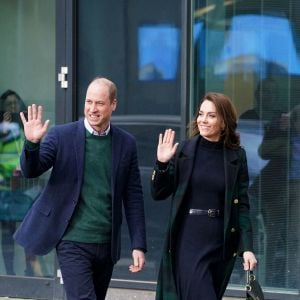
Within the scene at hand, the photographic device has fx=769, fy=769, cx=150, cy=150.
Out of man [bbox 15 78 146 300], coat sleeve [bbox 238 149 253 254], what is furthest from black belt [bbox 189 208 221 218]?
man [bbox 15 78 146 300]

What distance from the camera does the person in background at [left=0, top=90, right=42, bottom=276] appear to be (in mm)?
6695

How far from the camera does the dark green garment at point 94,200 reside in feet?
14.0

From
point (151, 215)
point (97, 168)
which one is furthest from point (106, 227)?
point (151, 215)

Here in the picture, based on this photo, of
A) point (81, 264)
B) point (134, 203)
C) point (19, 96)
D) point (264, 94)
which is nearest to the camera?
point (81, 264)

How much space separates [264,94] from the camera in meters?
6.06

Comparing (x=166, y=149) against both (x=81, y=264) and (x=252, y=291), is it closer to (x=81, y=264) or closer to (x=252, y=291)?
(x=81, y=264)

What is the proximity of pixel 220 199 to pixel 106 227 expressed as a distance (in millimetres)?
656

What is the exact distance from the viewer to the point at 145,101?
631cm

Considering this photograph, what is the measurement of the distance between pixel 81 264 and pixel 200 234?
0.68 meters

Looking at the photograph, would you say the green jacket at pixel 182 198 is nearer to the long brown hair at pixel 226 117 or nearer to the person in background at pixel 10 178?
the long brown hair at pixel 226 117

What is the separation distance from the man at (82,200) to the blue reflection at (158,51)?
196 centimetres

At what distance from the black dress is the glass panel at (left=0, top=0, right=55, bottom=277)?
2.56m

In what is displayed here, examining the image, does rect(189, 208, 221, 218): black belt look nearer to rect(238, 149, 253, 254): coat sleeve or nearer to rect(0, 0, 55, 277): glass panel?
rect(238, 149, 253, 254): coat sleeve

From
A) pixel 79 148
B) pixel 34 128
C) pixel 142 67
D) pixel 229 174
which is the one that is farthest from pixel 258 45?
pixel 34 128
